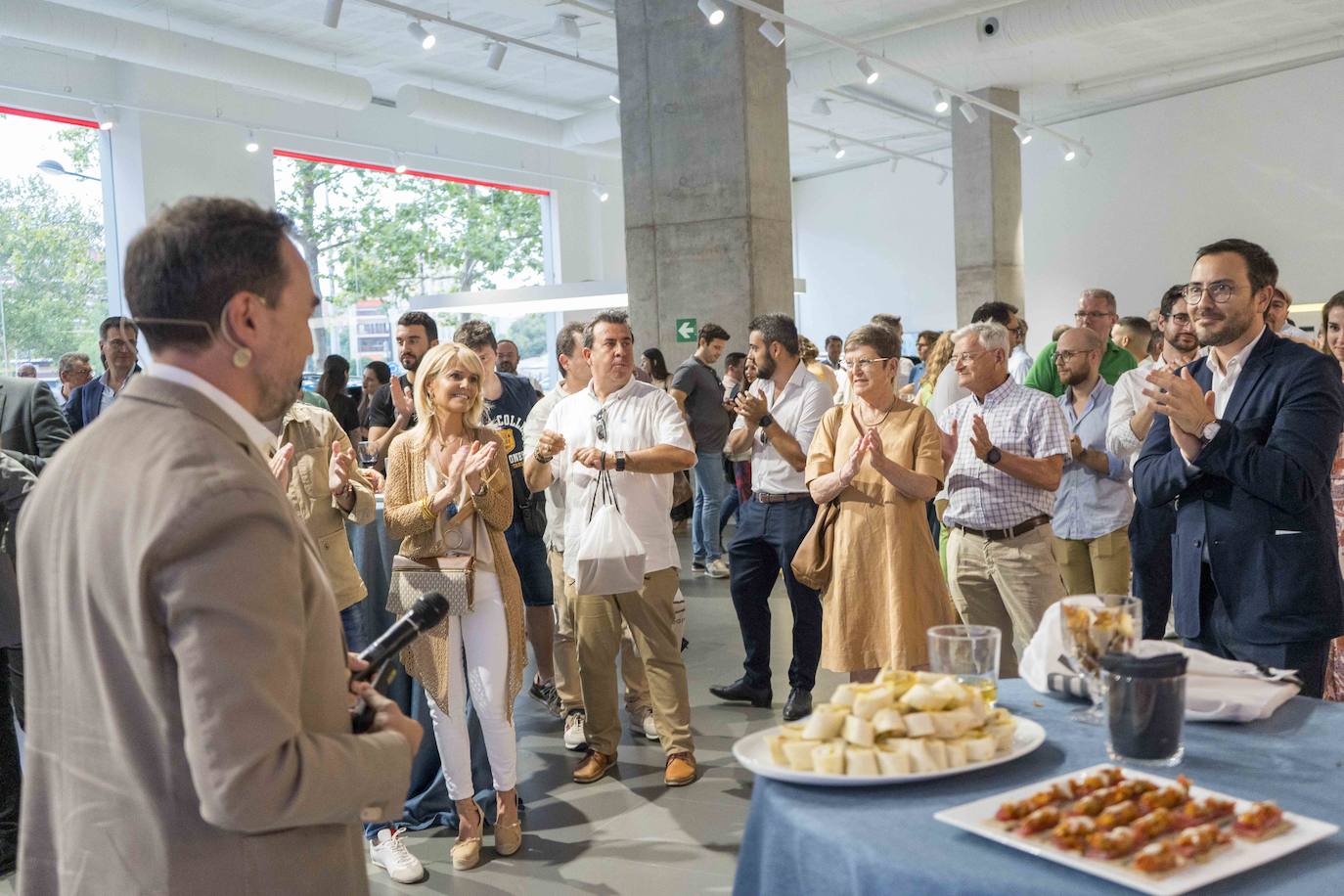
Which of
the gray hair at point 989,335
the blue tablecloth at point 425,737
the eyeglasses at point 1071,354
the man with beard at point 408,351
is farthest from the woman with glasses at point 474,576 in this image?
the eyeglasses at point 1071,354

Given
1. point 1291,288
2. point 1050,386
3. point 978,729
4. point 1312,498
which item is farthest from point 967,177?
→ point 978,729

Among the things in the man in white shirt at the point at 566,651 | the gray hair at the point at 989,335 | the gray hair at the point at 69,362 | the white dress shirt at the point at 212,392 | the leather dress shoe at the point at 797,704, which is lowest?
the leather dress shoe at the point at 797,704

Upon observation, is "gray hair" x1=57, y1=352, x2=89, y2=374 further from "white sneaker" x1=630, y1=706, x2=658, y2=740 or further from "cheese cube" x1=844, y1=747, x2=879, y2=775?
"cheese cube" x1=844, y1=747, x2=879, y2=775

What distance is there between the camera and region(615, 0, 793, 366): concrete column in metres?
8.36

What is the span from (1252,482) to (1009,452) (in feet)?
4.86

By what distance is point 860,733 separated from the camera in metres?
1.50

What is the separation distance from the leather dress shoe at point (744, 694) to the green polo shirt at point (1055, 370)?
1.80 metres

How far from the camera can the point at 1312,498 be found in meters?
2.38

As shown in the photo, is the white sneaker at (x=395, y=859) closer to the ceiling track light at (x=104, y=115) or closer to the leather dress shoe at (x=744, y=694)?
the leather dress shoe at (x=744, y=694)

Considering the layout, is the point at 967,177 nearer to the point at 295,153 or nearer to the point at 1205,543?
the point at 295,153

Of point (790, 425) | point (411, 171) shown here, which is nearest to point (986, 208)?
point (411, 171)

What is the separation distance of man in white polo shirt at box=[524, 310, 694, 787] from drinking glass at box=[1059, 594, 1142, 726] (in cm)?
228

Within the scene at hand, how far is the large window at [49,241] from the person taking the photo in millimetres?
11500

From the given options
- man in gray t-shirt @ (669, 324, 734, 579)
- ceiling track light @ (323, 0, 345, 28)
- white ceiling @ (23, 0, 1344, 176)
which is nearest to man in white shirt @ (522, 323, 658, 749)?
man in gray t-shirt @ (669, 324, 734, 579)
